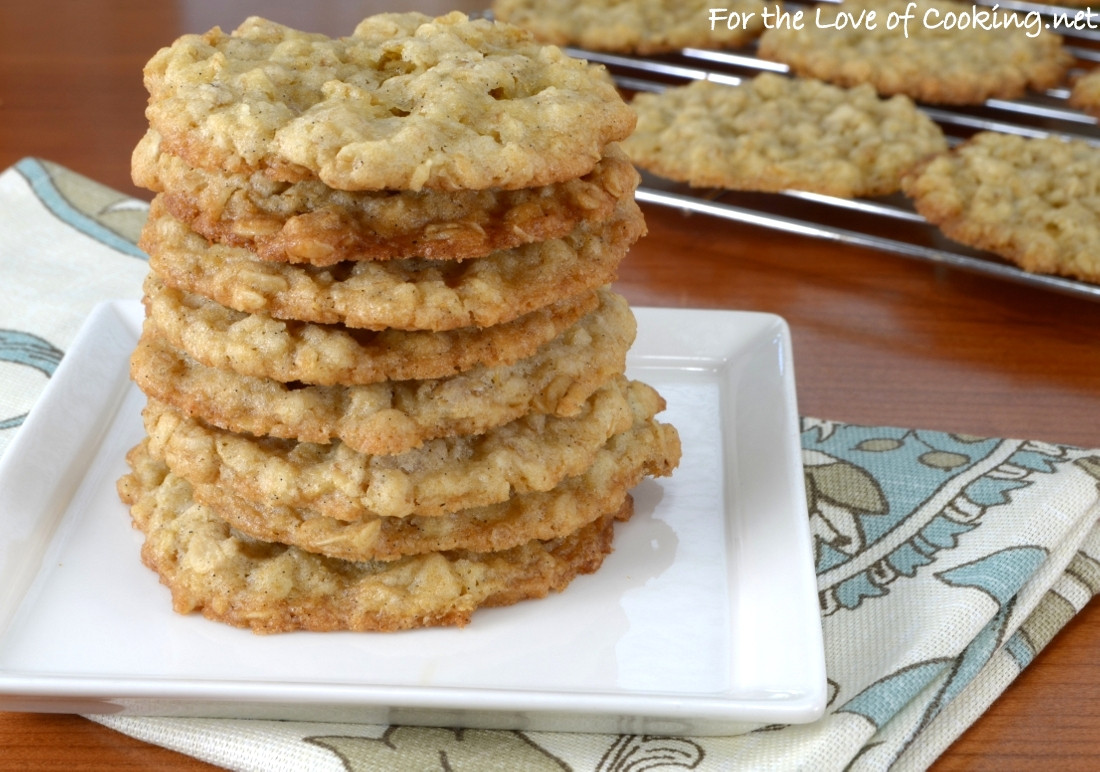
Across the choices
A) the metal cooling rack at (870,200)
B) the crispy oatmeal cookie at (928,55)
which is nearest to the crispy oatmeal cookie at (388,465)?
the metal cooling rack at (870,200)

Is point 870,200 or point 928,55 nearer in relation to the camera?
point 870,200

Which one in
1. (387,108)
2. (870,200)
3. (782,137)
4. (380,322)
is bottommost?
(870,200)

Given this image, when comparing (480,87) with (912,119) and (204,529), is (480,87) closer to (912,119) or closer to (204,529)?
(204,529)

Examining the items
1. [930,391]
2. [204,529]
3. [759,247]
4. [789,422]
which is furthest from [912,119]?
[204,529]

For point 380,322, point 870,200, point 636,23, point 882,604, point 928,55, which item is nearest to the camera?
point 380,322

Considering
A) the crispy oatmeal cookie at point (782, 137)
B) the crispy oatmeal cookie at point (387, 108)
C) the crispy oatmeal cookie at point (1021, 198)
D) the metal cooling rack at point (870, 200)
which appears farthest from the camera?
the crispy oatmeal cookie at point (782, 137)

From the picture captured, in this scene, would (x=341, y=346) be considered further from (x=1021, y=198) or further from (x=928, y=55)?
(x=928, y=55)

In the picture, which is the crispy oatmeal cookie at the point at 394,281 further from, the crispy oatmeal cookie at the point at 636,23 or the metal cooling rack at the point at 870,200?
the crispy oatmeal cookie at the point at 636,23

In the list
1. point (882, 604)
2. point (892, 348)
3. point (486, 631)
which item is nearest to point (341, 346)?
point (486, 631)
